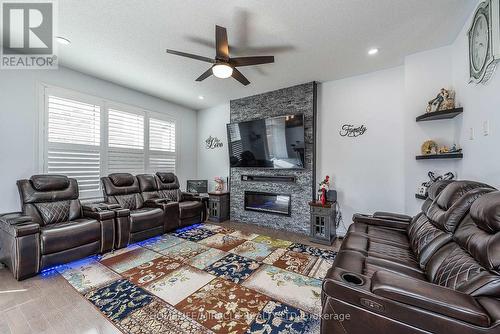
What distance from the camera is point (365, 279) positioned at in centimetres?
118

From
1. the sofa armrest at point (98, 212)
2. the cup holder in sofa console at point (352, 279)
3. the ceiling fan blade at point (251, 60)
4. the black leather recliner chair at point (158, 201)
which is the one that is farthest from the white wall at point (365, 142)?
the sofa armrest at point (98, 212)

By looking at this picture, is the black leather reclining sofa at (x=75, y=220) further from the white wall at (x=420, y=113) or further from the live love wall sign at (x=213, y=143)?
the white wall at (x=420, y=113)

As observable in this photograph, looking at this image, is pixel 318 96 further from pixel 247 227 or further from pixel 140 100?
pixel 140 100

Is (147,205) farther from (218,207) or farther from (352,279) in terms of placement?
(352,279)

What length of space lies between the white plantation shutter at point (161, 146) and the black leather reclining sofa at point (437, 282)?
4454 mm

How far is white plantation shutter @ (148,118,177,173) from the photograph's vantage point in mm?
4867

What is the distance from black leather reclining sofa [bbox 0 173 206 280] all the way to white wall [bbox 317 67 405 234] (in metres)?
2.91

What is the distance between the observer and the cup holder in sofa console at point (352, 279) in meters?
1.16

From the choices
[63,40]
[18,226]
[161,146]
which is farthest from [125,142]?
[18,226]

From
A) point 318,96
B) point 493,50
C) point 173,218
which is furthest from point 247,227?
point 493,50

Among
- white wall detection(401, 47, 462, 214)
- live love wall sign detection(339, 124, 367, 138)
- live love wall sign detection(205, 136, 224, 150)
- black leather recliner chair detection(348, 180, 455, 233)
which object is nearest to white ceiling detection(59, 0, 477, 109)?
white wall detection(401, 47, 462, 214)

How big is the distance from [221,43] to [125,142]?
320 centimetres

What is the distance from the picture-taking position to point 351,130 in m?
3.69

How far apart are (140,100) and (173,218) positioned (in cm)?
271
